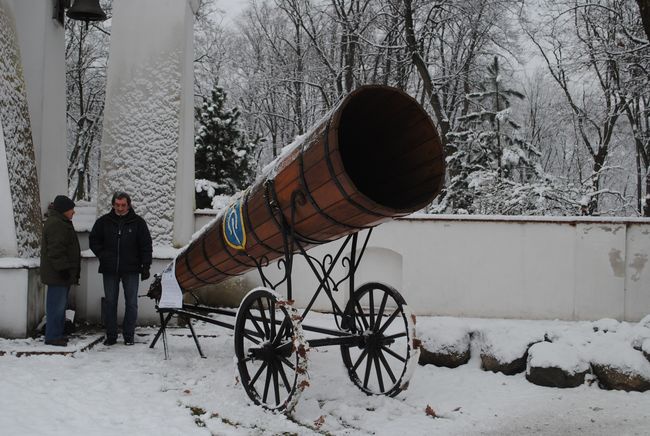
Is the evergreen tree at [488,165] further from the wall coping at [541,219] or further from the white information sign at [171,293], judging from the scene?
the white information sign at [171,293]

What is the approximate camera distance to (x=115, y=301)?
23.9 feet

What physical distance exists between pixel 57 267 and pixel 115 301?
2.91 feet

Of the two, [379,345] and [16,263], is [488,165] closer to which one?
[379,345]

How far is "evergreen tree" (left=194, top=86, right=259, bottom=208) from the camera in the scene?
56.3ft

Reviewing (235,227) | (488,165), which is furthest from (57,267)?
(488,165)

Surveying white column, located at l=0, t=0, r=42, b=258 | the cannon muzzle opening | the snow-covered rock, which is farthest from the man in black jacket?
the snow-covered rock

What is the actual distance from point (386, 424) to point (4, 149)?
5.25m

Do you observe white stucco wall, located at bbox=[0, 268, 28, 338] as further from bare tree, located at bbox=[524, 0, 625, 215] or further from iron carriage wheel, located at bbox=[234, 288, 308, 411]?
bare tree, located at bbox=[524, 0, 625, 215]

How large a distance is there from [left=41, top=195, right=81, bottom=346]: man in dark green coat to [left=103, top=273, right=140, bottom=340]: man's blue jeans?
1.75 feet

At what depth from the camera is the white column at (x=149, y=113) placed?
852cm

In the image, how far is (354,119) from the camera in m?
4.80

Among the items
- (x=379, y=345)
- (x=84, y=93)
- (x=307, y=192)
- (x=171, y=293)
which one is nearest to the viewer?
(x=307, y=192)

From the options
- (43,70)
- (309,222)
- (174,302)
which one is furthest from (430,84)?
(309,222)

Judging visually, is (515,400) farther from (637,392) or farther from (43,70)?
(43,70)
